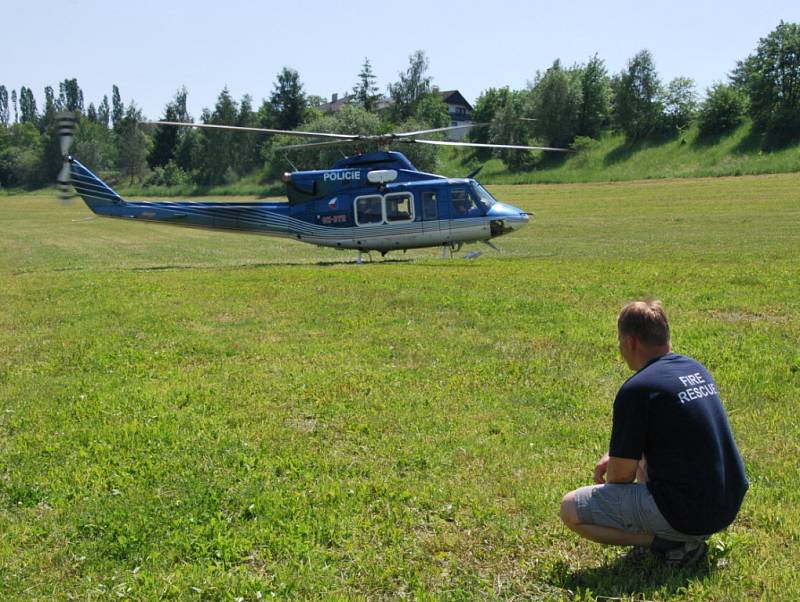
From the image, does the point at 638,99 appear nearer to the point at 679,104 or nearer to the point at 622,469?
the point at 679,104

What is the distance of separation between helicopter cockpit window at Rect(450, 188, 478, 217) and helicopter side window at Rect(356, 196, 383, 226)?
1888mm

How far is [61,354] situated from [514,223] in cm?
1269

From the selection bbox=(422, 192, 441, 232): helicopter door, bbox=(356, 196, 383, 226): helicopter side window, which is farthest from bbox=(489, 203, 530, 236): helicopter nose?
bbox=(356, 196, 383, 226): helicopter side window

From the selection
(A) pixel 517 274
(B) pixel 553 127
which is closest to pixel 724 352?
(A) pixel 517 274

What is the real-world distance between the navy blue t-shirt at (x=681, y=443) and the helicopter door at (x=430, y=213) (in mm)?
15135

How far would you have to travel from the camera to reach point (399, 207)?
18562 millimetres

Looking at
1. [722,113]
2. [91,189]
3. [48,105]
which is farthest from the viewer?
[48,105]

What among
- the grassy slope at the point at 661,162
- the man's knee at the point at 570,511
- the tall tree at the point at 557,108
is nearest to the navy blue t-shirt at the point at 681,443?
the man's knee at the point at 570,511

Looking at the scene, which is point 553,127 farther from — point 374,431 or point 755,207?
point 374,431

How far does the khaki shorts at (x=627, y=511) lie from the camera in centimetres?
371

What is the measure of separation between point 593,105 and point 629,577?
74266 mm

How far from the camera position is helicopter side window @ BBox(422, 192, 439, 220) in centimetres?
1853

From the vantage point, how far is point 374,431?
592 cm

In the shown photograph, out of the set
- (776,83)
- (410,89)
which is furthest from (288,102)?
(776,83)
